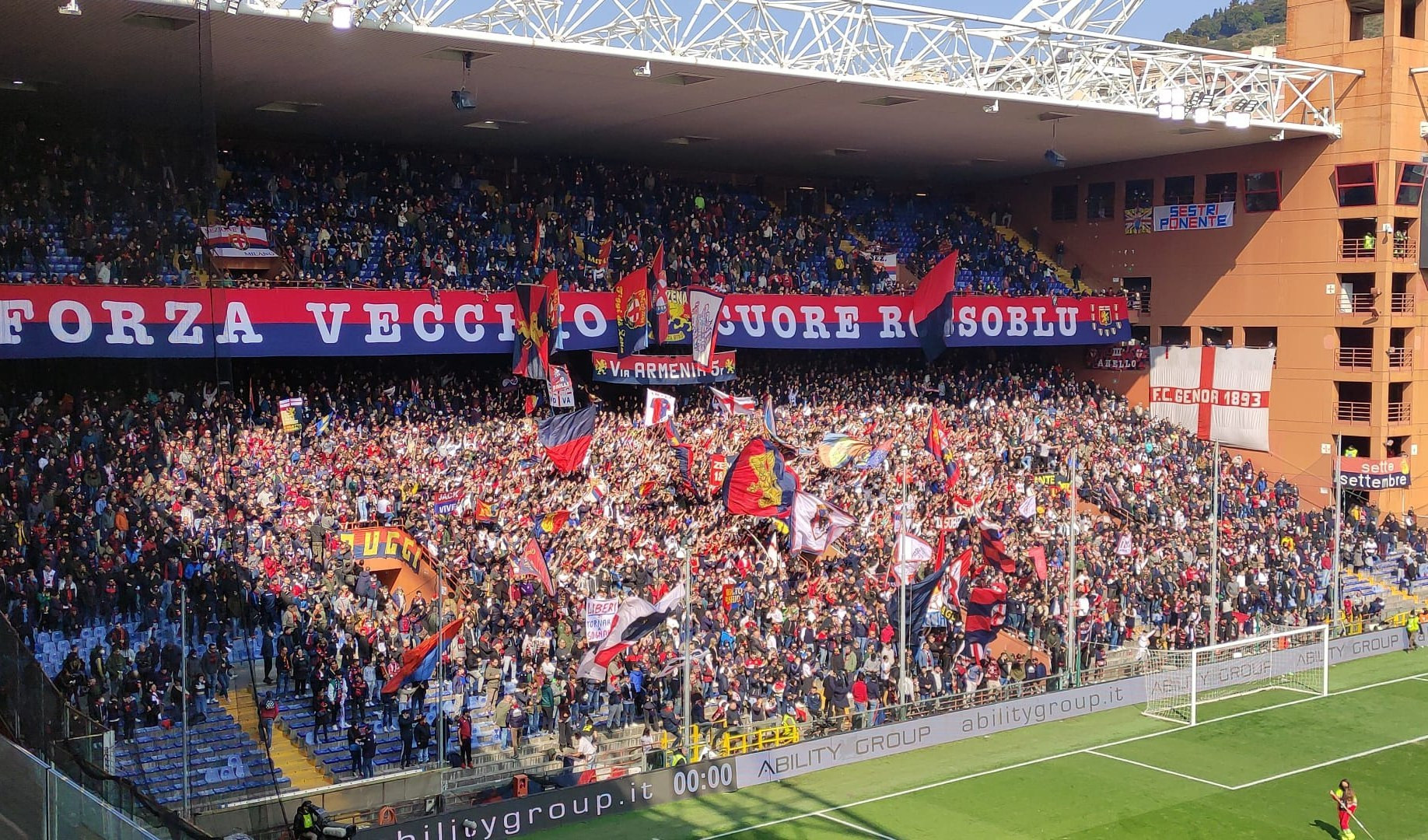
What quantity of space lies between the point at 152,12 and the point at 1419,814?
21.5 m

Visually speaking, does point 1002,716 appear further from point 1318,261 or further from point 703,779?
point 1318,261

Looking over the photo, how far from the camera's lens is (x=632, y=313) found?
32.5m

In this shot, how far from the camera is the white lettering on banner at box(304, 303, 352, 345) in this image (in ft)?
95.7

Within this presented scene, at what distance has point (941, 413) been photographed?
38.0 meters

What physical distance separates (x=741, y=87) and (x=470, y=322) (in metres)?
7.81

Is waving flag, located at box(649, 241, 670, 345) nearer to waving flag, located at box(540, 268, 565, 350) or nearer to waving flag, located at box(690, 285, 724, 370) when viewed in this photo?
waving flag, located at box(690, 285, 724, 370)

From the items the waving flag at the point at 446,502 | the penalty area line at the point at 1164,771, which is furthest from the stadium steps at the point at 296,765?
the penalty area line at the point at 1164,771

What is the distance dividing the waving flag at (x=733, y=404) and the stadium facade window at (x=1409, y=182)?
19.5 metres

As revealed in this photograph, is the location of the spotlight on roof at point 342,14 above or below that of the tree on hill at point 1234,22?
below

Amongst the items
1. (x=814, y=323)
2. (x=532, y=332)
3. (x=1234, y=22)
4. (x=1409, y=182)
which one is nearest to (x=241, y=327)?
(x=532, y=332)

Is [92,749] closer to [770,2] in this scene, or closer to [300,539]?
[300,539]

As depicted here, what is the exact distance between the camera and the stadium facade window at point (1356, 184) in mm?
38906

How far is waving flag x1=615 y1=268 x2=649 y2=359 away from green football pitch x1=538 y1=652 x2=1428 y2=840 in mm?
12204

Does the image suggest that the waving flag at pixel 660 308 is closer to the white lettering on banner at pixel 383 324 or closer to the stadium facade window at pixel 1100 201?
the white lettering on banner at pixel 383 324
